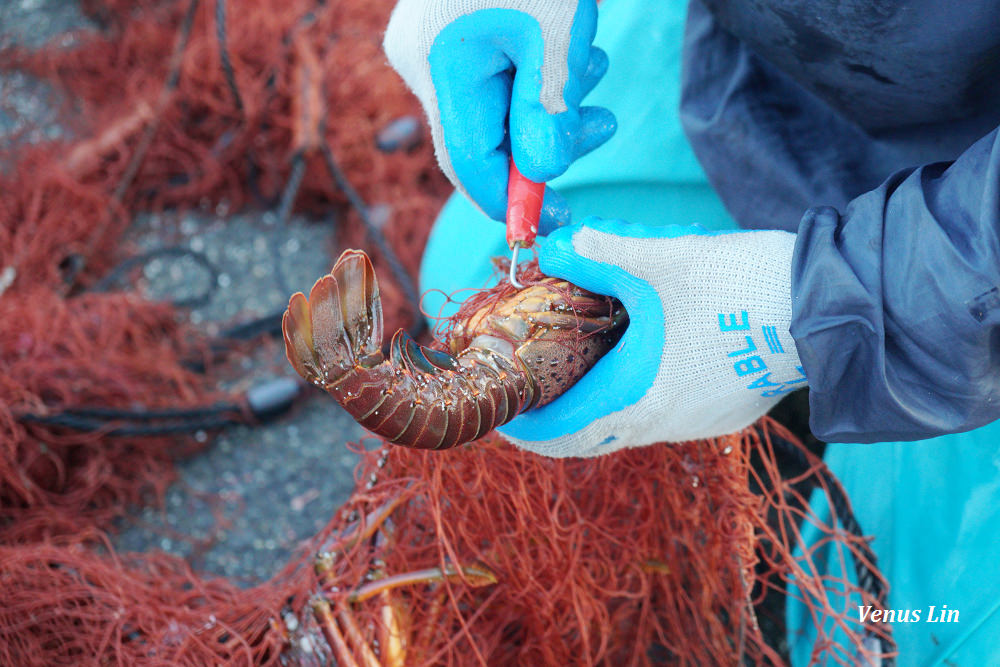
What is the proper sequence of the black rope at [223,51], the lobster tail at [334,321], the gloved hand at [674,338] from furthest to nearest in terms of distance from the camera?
the black rope at [223,51]
the gloved hand at [674,338]
the lobster tail at [334,321]

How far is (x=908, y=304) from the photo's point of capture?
0.97m

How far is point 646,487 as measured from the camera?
4.68 ft

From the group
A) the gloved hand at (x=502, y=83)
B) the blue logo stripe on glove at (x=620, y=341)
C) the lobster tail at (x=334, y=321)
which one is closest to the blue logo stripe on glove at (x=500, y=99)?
the gloved hand at (x=502, y=83)

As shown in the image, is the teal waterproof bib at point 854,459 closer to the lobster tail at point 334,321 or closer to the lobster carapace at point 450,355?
the lobster carapace at point 450,355

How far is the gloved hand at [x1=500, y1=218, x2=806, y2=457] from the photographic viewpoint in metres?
1.17

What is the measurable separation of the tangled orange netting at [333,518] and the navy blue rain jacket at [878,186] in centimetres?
40

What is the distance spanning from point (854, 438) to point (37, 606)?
150 centimetres

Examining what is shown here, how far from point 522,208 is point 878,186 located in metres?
0.59

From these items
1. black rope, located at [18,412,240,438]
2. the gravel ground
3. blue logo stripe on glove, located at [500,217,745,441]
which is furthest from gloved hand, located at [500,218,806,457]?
black rope, located at [18,412,240,438]

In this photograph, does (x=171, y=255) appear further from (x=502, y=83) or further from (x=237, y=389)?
(x=502, y=83)

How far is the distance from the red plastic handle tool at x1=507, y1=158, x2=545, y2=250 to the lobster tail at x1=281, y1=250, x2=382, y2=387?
1.16 feet

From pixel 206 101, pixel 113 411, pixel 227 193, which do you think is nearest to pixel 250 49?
pixel 206 101

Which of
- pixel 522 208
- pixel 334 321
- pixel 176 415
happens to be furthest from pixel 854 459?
pixel 176 415

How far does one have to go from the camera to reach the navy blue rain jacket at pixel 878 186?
0.96 meters
